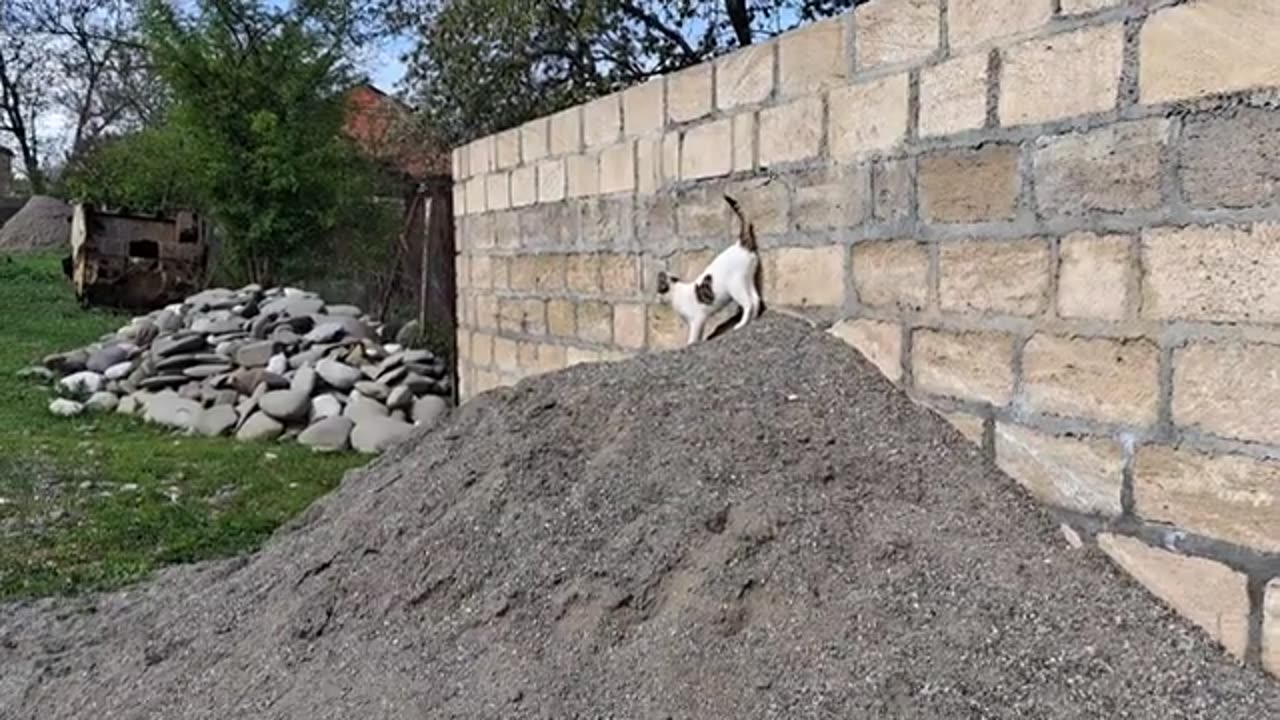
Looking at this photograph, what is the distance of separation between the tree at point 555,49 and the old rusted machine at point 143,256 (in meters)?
4.45

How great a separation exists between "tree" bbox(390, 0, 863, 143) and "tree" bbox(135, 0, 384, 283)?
6.90ft

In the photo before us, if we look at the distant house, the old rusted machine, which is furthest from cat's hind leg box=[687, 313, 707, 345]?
the old rusted machine

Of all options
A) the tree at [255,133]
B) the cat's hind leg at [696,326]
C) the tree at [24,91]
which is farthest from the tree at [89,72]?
the cat's hind leg at [696,326]

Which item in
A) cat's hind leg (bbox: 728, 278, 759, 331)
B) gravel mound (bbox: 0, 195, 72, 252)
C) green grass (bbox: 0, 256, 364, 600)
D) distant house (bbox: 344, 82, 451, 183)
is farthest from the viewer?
gravel mound (bbox: 0, 195, 72, 252)

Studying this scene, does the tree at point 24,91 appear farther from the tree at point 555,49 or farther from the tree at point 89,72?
the tree at point 555,49

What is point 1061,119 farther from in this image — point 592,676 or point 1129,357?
point 592,676

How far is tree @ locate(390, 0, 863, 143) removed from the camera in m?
10.6

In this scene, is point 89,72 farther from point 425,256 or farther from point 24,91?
point 425,256

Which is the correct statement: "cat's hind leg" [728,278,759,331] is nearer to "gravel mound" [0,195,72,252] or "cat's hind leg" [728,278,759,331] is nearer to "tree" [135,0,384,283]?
"tree" [135,0,384,283]

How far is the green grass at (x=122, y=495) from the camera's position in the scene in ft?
15.0

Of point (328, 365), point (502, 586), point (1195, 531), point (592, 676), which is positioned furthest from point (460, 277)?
point (1195, 531)

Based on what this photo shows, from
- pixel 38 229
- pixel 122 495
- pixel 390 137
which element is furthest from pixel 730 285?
pixel 38 229

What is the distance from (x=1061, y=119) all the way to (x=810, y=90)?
94 centimetres

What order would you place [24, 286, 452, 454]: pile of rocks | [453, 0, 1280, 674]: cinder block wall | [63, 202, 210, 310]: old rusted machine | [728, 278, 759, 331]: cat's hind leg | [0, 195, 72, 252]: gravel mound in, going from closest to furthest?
[453, 0, 1280, 674]: cinder block wall → [728, 278, 759, 331]: cat's hind leg → [24, 286, 452, 454]: pile of rocks → [63, 202, 210, 310]: old rusted machine → [0, 195, 72, 252]: gravel mound
